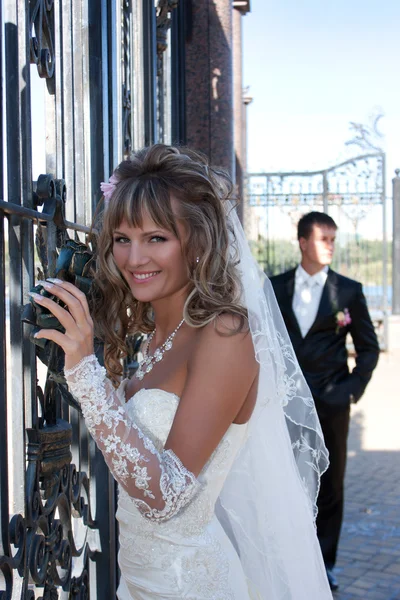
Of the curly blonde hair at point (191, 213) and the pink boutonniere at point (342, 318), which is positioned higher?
the curly blonde hair at point (191, 213)

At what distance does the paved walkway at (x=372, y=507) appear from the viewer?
479 centimetres

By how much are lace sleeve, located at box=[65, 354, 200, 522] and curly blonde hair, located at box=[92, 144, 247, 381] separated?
1.25ft

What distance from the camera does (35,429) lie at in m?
1.98

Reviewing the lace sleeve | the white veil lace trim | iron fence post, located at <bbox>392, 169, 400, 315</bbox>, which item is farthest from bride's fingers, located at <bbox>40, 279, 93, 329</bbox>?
iron fence post, located at <bbox>392, 169, 400, 315</bbox>

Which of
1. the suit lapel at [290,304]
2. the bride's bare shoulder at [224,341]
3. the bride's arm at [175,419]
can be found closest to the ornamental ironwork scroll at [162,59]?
the suit lapel at [290,304]

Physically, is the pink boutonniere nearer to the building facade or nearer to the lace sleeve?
the building facade

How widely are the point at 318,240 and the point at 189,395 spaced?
10.9 ft

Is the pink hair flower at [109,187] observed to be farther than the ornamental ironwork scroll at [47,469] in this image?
Yes

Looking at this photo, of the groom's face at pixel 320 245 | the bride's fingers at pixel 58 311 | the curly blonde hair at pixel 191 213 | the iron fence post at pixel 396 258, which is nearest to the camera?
the bride's fingers at pixel 58 311

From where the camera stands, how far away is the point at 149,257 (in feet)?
6.79

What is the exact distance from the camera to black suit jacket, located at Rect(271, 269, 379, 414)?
4832 millimetres

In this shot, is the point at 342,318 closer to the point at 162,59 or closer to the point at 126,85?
the point at 126,85

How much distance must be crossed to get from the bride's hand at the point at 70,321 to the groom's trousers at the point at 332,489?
3328mm

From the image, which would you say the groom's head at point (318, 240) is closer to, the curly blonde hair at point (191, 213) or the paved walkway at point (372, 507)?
the paved walkway at point (372, 507)
